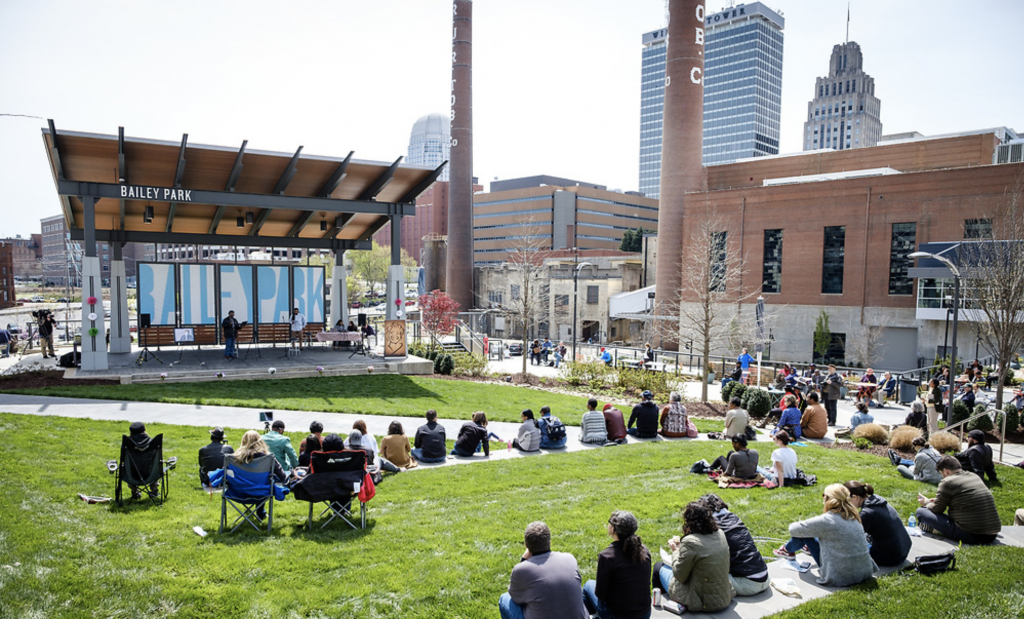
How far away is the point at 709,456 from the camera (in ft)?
40.1

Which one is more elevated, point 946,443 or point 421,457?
point 946,443

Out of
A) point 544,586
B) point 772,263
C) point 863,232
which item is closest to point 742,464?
point 544,586

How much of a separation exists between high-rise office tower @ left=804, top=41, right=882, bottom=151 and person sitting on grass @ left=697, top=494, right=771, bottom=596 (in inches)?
6506

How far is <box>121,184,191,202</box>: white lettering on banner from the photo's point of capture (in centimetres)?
1966

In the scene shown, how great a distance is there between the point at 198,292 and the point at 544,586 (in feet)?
76.7

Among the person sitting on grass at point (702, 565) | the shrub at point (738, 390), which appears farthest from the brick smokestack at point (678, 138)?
the person sitting on grass at point (702, 565)

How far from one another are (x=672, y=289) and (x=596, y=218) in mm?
52733

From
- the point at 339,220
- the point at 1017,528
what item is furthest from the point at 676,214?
the point at 1017,528

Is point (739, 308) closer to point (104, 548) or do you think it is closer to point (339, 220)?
point (339, 220)

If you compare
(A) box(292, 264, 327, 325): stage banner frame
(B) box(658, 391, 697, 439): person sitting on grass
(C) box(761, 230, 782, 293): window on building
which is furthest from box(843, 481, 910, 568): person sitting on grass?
(C) box(761, 230, 782, 293): window on building

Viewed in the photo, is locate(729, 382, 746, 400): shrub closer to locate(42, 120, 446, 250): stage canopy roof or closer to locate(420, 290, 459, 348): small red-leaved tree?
locate(42, 120, 446, 250): stage canopy roof

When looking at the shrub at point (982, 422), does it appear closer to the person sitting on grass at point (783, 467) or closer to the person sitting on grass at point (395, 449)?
the person sitting on grass at point (783, 467)

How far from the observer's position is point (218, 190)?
22.2m

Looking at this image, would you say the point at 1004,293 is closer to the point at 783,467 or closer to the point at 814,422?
the point at 814,422
